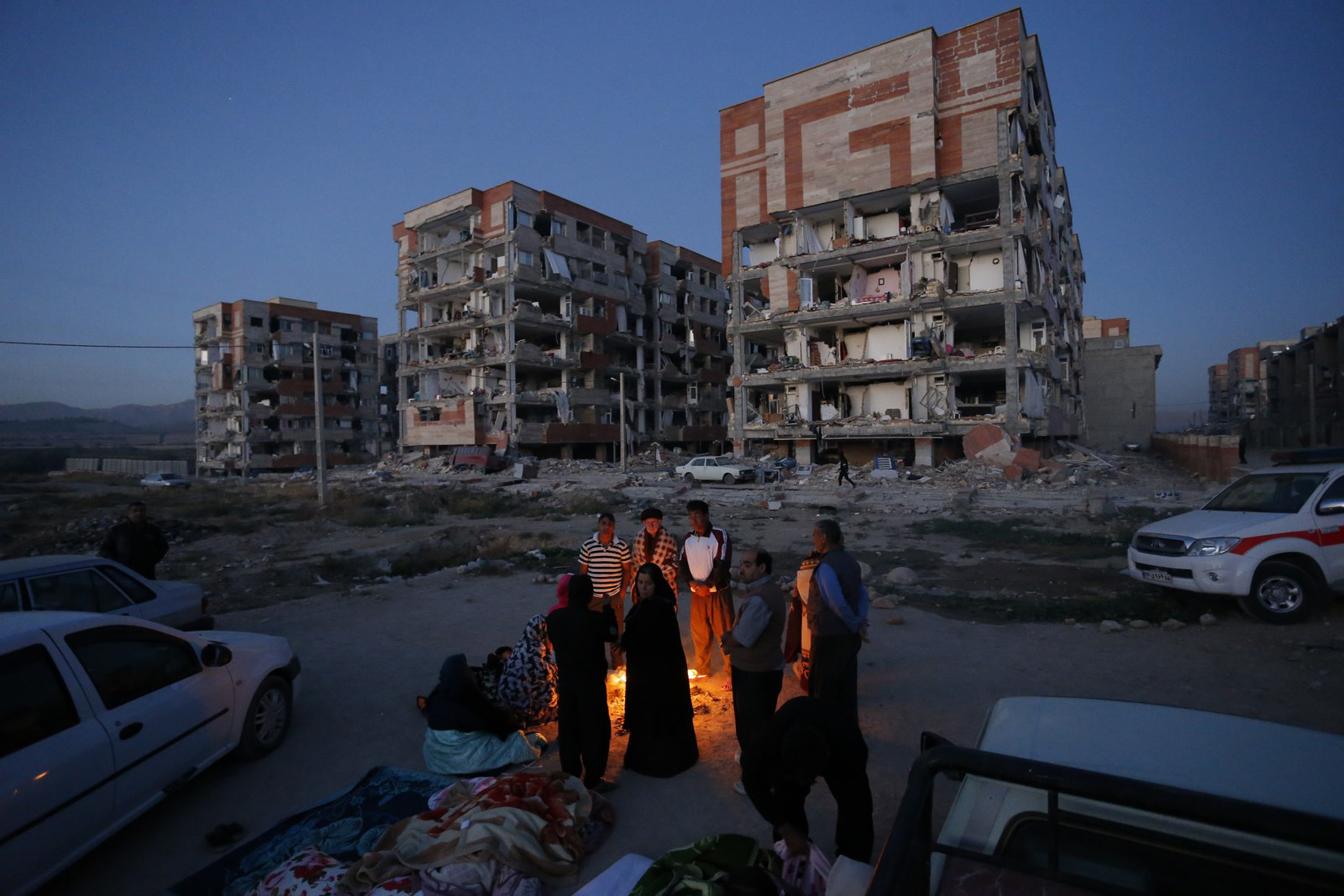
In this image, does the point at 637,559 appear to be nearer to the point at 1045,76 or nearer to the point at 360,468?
the point at 1045,76

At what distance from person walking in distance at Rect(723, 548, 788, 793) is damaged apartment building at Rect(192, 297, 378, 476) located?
6206 cm

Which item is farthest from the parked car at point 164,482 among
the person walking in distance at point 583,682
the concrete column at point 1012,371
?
the concrete column at point 1012,371

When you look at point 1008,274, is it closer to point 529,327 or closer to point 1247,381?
point 529,327

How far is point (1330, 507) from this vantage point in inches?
272

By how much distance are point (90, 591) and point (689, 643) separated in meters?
5.69

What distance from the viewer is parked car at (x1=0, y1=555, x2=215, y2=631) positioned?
215 inches

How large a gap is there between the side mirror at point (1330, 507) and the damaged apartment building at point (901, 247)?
24.5 m

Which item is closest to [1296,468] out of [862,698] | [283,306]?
[862,698]

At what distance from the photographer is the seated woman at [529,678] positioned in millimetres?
5234

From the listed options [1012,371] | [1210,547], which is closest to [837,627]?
[1210,547]

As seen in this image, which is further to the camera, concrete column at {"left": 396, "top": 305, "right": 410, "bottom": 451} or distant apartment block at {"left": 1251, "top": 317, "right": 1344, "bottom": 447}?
concrete column at {"left": 396, "top": 305, "right": 410, "bottom": 451}

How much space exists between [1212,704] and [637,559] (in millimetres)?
4974

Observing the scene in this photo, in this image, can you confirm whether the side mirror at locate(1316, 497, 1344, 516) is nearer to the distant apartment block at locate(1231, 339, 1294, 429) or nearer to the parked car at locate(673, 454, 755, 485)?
the parked car at locate(673, 454, 755, 485)

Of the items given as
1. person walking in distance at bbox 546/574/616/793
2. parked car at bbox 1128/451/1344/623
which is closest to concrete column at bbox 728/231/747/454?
parked car at bbox 1128/451/1344/623
